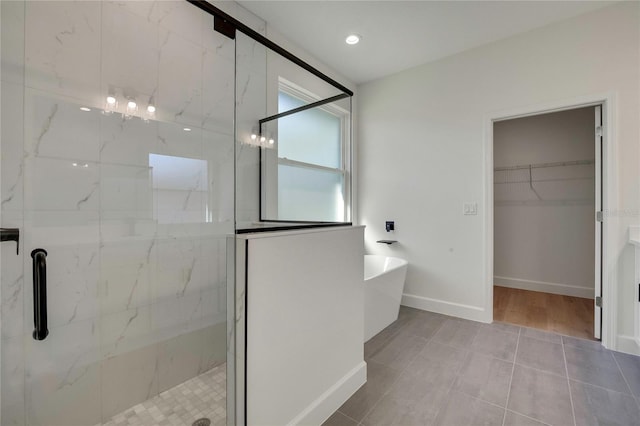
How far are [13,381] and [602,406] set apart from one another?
309 centimetres

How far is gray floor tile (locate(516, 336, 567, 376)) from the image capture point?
2070 mm

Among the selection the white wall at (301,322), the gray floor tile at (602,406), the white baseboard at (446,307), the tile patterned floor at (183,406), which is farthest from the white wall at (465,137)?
the tile patterned floor at (183,406)

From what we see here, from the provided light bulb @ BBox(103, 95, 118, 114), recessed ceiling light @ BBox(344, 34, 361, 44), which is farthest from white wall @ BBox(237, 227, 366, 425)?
recessed ceiling light @ BBox(344, 34, 361, 44)

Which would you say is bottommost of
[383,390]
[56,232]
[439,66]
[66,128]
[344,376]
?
[383,390]

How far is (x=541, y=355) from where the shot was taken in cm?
223

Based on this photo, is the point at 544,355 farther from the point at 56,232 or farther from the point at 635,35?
the point at 56,232

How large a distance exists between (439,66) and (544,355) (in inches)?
117

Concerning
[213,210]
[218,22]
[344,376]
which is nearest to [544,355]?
[344,376]

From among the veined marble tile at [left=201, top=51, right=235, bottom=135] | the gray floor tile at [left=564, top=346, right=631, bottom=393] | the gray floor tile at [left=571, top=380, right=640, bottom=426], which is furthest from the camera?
the veined marble tile at [left=201, top=51, right=235, bottom=135]

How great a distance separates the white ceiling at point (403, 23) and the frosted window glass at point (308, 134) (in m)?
0.69

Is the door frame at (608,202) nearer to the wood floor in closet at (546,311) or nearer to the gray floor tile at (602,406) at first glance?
the wood floor in closet at (546,311)

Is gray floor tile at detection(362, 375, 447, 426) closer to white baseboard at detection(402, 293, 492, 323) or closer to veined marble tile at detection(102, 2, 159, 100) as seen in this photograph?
white baseboard at detection(402, 293, 492, 323)

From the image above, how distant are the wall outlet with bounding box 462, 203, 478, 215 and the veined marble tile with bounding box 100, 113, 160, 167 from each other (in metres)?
2.87

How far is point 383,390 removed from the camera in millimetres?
1801
